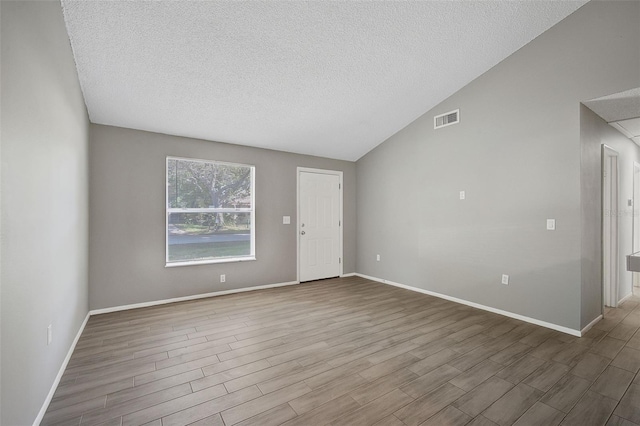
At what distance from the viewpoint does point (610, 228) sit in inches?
147

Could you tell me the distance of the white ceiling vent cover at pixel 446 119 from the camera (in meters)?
4.13

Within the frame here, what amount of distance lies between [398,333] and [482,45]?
3.38 metres

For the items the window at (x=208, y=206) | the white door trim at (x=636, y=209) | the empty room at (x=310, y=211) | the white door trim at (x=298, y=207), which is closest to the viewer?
the empty room at (x=310, y=211)

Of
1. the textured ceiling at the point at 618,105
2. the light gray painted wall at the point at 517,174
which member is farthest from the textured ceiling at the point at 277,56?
the textured ceiling at the point at 618,105

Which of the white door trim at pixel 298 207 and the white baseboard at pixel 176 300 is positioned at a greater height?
the white door trim at pixel 298 207

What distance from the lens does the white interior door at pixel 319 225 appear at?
17.5 ft

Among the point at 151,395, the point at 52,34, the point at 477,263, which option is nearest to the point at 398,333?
the point at 477,263

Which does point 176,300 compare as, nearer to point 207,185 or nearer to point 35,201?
point 207,185

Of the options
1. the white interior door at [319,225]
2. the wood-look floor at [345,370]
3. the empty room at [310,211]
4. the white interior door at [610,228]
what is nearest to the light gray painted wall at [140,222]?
the empty room at [310,211]

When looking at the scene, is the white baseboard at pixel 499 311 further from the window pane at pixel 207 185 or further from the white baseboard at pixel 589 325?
the window pane at pixel 207 185

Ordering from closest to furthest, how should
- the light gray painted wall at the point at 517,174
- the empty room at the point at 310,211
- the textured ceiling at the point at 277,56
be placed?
1. the empty room at the point at 310,211
2. the textured ceiling at the point at 277,56
3. the light gray painted wall at the point at 517,174

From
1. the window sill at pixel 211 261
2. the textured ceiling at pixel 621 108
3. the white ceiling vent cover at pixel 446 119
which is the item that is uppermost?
the white ceiling vent cover at pixel 446 119

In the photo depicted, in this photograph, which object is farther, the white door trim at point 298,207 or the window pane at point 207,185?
the white door trim at point 298,207

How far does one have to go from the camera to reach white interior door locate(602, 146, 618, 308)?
365 cm
